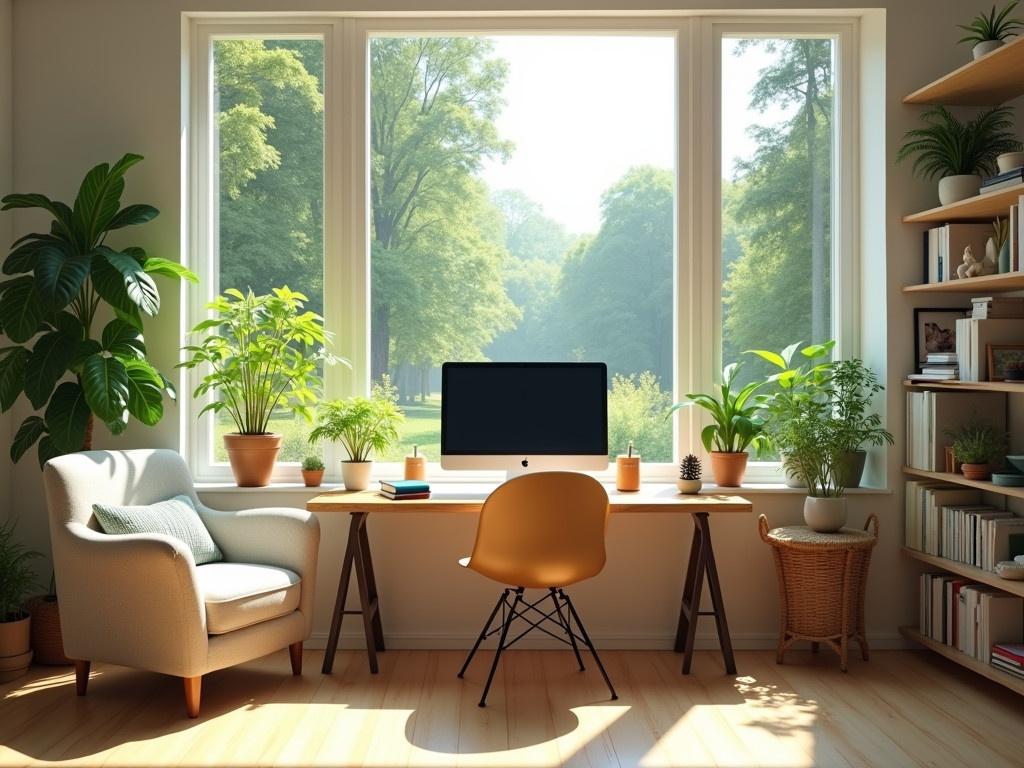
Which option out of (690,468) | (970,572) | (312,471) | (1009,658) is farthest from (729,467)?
(312,471)

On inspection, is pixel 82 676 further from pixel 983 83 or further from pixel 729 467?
pixel 983 83

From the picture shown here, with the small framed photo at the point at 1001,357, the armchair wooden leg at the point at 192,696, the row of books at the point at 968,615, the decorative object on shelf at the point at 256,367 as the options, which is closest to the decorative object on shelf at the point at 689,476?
the row of books at the point at 968,615

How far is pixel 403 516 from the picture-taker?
14.1ft

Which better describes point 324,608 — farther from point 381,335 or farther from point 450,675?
point 381,335

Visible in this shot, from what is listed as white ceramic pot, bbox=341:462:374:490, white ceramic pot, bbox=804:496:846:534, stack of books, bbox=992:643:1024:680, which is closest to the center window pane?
white ceramic pot, bbox=341:462:374:490

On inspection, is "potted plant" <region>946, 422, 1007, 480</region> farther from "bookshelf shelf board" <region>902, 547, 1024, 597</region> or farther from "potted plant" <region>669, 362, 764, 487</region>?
"potted plant" <region>669, 362, 764, 487</region>

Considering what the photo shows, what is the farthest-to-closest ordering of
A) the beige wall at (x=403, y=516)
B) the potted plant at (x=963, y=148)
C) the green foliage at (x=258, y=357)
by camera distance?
the beige wall at (x=403, y=516) < the green foliage at (x=258, y=357) < the potted plant at (x=963, y=148)

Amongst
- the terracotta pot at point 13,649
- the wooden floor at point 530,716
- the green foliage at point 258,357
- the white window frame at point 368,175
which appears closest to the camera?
the wooden floor at point 530,716

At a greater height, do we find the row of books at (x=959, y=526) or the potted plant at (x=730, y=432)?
the potted plant at (x=730, y=432)

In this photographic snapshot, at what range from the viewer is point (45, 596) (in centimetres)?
409

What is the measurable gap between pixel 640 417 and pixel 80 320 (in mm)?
2588

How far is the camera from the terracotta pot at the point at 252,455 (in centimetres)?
422

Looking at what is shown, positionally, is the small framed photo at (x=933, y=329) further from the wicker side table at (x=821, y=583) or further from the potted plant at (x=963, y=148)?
the wicker side table at (x=821, y=583)

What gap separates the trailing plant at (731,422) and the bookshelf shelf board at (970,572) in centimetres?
81
